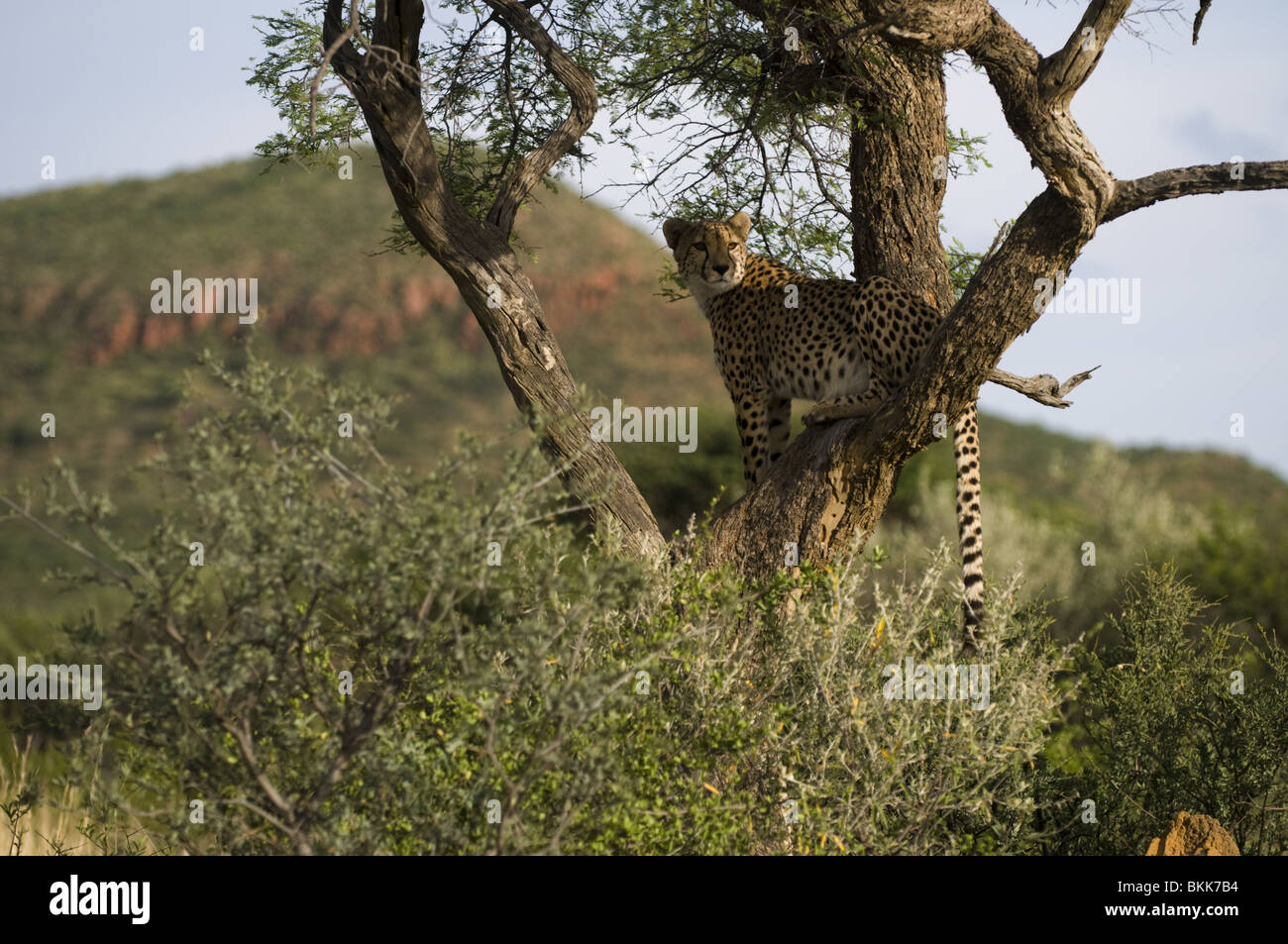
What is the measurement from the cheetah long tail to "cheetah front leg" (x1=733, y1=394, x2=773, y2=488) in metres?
1.18

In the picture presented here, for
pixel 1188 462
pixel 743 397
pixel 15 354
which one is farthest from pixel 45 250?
pixel 743 397

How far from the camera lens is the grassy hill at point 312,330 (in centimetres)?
4334

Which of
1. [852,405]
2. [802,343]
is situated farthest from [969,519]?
[802,343]

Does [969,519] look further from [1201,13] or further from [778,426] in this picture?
[1201,13]

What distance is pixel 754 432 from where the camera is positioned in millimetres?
7547

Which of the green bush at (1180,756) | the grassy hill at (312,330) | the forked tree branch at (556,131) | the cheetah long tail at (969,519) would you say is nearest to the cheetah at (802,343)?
the cheetah long tail at (969,519)

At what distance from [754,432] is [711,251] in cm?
118

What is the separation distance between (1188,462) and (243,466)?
54.0m

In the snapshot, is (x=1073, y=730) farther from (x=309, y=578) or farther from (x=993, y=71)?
(x=309, y=578)

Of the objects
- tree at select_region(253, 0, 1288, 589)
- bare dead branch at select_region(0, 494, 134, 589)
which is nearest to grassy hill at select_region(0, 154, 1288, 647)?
tree at select_region(253, 0, 1288, 589)

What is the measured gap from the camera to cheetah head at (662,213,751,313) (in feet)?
25.5

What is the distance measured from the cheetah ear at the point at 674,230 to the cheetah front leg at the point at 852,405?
1765 millimetres

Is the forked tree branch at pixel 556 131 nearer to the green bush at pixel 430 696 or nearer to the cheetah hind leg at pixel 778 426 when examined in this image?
the cheetah hind leg at pixel 778 426

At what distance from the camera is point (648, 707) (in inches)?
→ 187
